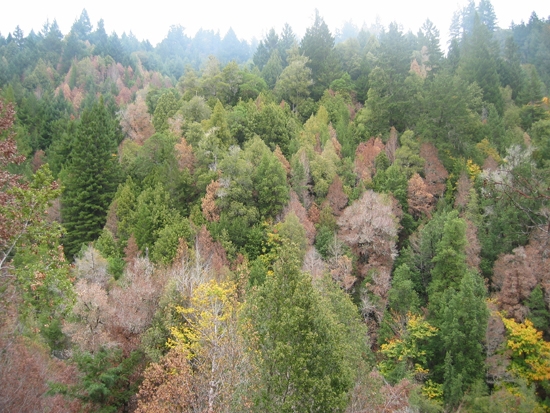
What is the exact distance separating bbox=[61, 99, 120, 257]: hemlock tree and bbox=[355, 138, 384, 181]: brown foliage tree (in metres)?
27.1

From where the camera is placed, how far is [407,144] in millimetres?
42625

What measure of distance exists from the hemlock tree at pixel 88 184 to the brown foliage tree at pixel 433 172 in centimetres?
3378

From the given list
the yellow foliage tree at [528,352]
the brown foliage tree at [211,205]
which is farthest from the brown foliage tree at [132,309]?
the yellow foliage tree at [528,352]

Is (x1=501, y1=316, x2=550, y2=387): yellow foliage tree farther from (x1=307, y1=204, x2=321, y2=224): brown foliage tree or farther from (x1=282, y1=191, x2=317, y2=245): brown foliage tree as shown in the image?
(x1=307, y1=204, x2=321, y2=224): brown foliage tree

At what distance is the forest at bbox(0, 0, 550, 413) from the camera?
13523 millimetres

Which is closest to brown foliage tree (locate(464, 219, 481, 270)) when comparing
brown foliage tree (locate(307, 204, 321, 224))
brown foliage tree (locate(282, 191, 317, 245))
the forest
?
the forest

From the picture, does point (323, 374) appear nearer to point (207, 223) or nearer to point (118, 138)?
point (207, 223)

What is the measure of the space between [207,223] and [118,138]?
91.8 feet

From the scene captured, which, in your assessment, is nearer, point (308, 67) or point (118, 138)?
point (118, 138)

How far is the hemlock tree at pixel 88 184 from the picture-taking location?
4056 cm

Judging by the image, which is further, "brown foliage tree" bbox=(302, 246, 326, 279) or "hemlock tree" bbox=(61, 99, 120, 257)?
"hemlock tree" bbox=(61, 99, 120, 257)

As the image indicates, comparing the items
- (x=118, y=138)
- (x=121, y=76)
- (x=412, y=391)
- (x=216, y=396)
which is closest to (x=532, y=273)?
(x=412, y=391)

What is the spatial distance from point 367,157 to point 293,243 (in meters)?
31.1

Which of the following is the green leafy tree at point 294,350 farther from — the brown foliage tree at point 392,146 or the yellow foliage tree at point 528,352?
the brown foliage tree at point 392,146
